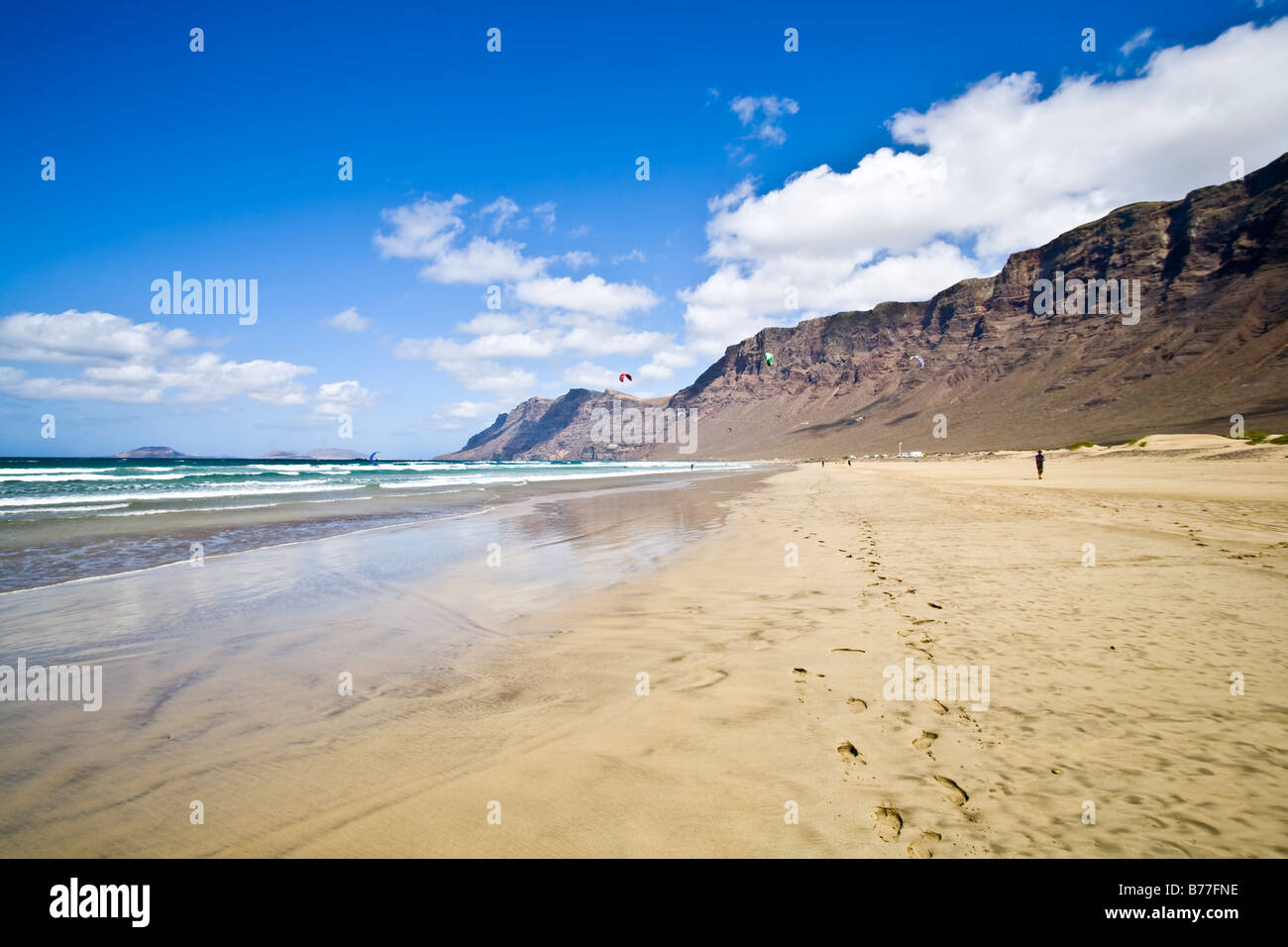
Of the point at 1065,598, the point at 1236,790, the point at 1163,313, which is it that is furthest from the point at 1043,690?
the point at 1163,313

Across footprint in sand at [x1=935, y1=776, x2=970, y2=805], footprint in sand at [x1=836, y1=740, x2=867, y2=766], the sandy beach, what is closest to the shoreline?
the sandy beach

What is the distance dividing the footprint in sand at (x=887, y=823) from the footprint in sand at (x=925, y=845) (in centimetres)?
10

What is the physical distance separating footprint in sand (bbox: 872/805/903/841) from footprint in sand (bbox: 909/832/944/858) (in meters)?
0.10

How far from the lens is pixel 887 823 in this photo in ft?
9.93

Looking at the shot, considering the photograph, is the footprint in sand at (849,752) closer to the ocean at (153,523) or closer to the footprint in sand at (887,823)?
the footprint in sand at (887,823)

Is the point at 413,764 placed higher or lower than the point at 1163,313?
lower

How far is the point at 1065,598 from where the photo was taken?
7.36 meters

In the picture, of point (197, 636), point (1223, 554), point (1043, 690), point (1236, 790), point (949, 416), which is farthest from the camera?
point (949, 416)

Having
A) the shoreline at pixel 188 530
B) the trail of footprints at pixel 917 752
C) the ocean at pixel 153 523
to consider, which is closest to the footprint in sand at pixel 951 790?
the trail of footprints at pixel 917 752

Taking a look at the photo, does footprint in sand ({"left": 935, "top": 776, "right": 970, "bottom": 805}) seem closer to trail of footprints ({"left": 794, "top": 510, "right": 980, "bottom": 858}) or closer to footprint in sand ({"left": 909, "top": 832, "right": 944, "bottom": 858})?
trail of footprints ({"left": 794, "top": 510, "right": 980, "bottom": 858})

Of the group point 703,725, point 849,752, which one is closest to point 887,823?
point 849,752

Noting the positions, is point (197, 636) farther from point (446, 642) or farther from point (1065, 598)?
point (1065, 598)

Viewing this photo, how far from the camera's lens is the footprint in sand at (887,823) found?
2.93 metres

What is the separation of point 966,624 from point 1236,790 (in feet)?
10.4
